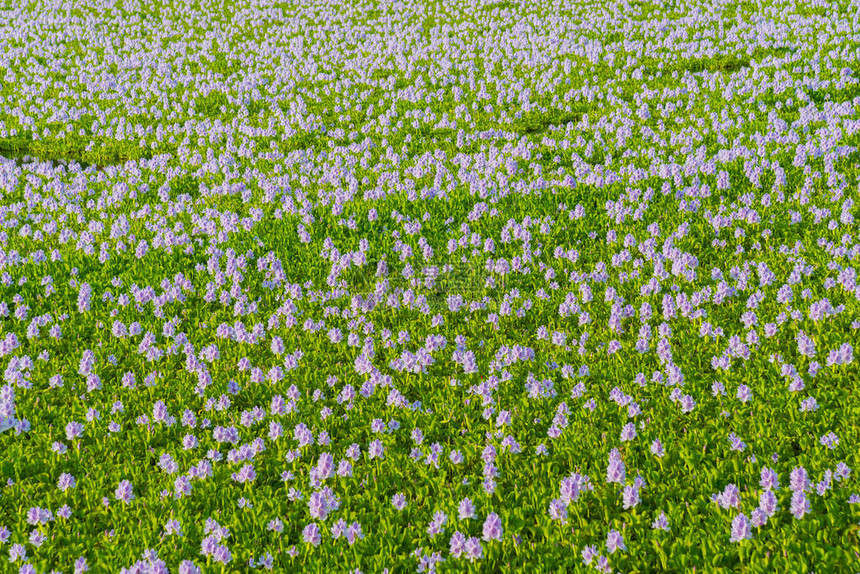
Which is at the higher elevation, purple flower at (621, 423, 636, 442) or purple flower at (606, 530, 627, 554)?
purple flower at (606, 530, 627, 554)

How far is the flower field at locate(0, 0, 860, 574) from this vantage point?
4125 millimetres

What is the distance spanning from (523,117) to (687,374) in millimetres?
7543

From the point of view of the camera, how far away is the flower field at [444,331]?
412 cm

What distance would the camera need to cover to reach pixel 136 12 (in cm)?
2269

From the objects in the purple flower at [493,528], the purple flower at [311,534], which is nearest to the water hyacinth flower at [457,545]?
the purple flower at [493,528]

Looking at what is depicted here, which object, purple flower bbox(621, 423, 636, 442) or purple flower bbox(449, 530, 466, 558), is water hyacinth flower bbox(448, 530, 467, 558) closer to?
purple flower bbox(449, 530, 466, 558)

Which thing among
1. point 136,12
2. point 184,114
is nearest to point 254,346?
point 184,114

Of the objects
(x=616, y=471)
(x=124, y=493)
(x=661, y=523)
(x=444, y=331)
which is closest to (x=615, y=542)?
(x=661, y=523)

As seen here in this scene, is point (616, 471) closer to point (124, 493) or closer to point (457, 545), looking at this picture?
point (457, 545)

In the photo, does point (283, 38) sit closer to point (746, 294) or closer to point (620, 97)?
point (620, 97)

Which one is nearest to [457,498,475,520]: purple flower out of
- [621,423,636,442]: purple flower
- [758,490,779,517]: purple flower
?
[621,423,636,442]: purple flower

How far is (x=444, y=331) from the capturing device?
6258 mm

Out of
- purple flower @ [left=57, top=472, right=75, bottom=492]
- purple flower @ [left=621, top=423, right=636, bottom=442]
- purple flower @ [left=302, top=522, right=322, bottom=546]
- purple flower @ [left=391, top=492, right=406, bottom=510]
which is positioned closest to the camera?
purple flower @ [left=302, top=522, right=322, bottom=546]

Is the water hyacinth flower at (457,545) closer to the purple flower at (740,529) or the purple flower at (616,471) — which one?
the purple flower at (616,471)
